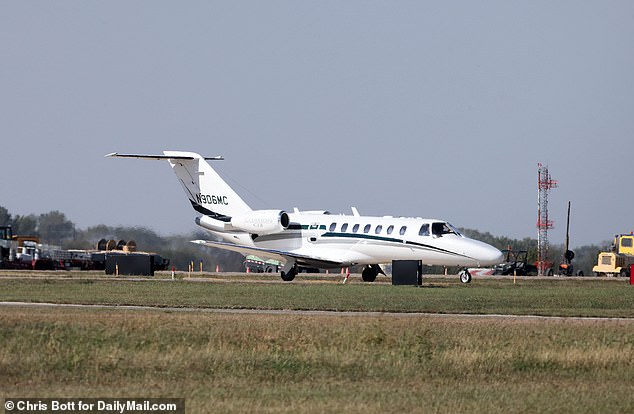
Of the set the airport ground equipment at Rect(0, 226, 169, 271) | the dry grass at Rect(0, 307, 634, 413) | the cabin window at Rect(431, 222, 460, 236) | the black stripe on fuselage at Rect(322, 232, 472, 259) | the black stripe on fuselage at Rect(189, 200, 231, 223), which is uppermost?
the black stripe on fuselage at Rect(189, 200, 231, 223)

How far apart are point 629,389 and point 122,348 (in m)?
8.86

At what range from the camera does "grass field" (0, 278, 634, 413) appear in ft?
53.5

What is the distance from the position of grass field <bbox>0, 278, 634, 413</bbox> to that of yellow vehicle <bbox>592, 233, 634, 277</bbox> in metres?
53.0

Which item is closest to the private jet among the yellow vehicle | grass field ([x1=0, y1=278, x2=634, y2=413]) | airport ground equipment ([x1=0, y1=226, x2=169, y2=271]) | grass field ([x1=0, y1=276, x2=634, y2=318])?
grass field ([x1=0, y1=276, x2=634, y2=318])

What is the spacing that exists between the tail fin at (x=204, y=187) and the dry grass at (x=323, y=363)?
29745 millimetres

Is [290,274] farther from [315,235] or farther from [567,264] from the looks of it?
[567,264]

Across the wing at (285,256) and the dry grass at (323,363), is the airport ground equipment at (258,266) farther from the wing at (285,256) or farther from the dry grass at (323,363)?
the dry grass at (323,363)

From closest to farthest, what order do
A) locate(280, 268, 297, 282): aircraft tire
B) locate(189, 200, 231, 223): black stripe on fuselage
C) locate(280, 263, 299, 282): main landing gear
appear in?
locate(280, 263, 299, 282): main landing gear < locate(280, 268, 297, 282): aircraft tire < locate(189, 200, 231, 223): black stripe on fuselage

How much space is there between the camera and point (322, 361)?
19.7 meters

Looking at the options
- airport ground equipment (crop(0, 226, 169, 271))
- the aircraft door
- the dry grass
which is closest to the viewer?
the dry grass

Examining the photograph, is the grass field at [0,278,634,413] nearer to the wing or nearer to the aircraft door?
the wing

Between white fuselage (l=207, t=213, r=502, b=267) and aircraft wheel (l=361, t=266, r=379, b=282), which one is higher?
white fuselage (l=207, t=213, r=502, b=267)

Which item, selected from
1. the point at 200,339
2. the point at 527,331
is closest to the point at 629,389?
the point at 527,331

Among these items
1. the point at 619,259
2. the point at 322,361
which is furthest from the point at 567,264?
the point at 322,361
